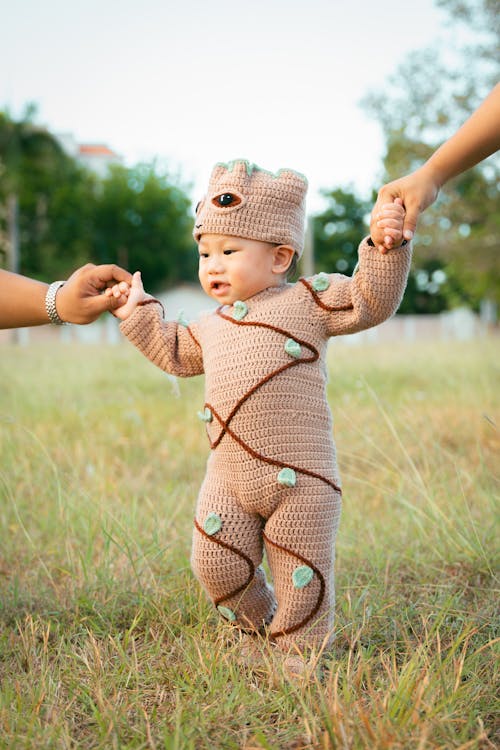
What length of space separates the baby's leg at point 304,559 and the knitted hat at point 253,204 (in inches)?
27.0

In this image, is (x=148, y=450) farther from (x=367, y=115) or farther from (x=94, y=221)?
(x=94, y=221)

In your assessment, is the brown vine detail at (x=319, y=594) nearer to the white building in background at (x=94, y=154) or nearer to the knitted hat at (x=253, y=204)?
the knitted hat at (x=253, y=204)

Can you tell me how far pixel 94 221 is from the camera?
3688cm

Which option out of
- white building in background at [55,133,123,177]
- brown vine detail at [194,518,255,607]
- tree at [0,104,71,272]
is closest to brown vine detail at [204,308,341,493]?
brown vine detail at [194,518,255,607]

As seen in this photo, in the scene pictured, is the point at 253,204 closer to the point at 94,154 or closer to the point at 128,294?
the point at 128,294

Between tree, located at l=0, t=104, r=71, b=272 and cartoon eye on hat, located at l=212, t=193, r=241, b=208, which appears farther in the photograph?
tree, located at l=0, t=104, r=71, b=272

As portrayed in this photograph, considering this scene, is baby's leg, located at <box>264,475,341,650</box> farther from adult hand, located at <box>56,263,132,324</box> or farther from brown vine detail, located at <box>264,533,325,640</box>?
adult hand, located at <box>56,263,132,324</box>

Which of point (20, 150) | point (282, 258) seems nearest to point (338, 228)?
point (20, 150)

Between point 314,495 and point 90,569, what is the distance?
0.95 meters

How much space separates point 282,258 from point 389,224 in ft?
1.35

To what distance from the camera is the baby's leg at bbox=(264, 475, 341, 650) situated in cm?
210

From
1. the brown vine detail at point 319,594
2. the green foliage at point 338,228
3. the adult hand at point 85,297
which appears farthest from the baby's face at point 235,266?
the green foliage at point 338,228

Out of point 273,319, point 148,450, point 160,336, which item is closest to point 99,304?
point 160,336

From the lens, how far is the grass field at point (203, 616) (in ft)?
5.48
